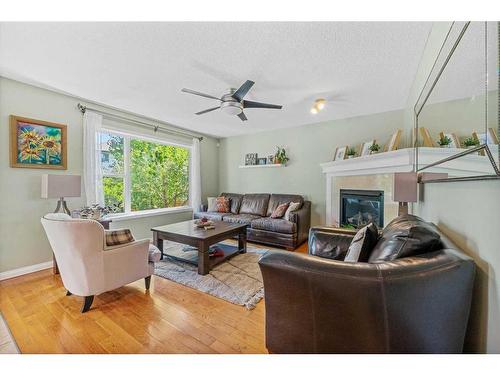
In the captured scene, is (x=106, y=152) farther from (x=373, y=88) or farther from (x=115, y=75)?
(x=373, y=88)

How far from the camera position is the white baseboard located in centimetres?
241

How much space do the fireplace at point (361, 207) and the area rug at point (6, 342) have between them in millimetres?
3983

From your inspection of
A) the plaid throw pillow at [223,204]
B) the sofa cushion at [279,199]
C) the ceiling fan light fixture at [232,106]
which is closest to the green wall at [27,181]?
the ceiling fan light fixture at [232,106]

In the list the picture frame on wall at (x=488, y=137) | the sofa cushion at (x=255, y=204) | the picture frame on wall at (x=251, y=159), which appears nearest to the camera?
the picture frame on wall at (x=488, y=137)

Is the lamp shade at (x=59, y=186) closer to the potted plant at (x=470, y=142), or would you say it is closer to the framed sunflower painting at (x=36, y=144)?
the framed sunflower painting at (x=36, y=144)

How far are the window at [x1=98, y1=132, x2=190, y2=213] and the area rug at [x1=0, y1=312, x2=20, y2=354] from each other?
83.6 inches

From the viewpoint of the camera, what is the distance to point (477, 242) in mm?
967

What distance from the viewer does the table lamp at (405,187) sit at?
6.55ft

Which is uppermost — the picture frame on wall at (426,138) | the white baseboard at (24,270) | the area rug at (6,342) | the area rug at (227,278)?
the picture frame on wall at (426,138)

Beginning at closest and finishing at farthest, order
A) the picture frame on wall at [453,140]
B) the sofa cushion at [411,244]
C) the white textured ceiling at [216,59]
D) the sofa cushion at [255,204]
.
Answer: the sofa cushion at [411,244]
the picture frame on wall at [453,140]
the white textured ceiling at [216,59]
the sofa cushion at [255,204]

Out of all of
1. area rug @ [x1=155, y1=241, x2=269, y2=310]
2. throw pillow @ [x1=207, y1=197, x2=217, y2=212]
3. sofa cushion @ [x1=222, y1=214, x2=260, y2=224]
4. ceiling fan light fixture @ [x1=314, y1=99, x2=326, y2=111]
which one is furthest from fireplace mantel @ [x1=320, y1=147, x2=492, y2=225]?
throw pillow @ [x1=207, y1=197, x2=217, y2=212]

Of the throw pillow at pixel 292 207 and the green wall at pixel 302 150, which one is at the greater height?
the green wall at pixel 302 150

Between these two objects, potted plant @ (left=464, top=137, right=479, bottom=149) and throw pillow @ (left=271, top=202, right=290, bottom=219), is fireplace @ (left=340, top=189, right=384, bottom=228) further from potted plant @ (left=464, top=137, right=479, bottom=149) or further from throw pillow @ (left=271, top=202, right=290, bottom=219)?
potted plant @ (left=464, top=137, right=479, bottom=149)

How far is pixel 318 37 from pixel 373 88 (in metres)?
1.40
